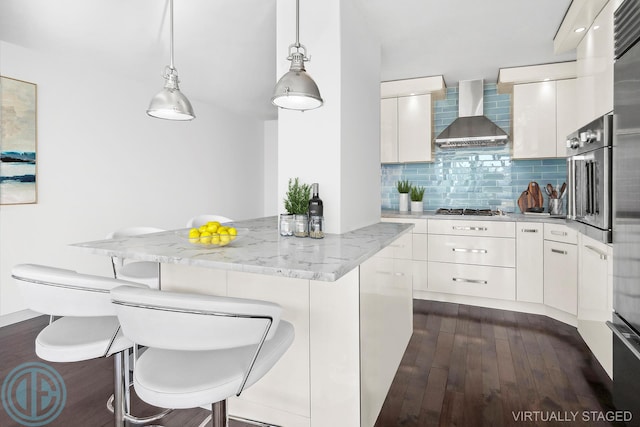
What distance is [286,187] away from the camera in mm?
2355

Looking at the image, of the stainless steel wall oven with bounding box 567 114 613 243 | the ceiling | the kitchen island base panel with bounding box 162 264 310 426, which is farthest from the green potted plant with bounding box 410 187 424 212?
the kitchen island base panel with bounding box 162 264 310 426

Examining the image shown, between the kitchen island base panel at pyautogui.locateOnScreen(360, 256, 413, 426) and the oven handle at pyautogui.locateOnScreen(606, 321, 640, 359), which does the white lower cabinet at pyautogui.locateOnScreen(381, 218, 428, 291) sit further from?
the oven handle at pyautogui.locateOnScreen(606, 321, 640, 359)

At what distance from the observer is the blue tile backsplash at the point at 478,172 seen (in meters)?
4.07

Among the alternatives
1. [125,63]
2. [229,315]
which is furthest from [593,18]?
[125,63]

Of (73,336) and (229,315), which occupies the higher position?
(229,315)

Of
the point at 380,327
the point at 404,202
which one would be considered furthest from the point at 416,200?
the point at 380,327

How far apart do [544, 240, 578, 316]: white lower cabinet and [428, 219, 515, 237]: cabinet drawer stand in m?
0.35

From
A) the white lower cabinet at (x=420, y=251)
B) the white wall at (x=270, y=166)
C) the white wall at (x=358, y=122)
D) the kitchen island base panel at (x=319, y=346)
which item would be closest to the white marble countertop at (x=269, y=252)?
the kitchen island base panel at (x=319, y=346)

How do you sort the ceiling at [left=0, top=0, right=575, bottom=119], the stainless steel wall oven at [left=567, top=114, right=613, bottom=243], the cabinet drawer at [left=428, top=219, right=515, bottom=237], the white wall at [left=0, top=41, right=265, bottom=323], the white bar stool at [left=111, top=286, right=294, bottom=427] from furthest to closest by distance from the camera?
the cabinet drawer at [left=428, top=219, right=515, bottom=237]
the white wall at [left=0, top=41, right=265, bottom=323]
the ceiling at [left=0, top=0, right=575, bottom=119]
the stainless steel wall oven at [left=567, top=114, right=613, bottom=243]
the white bar stool at [left=111, top=286, right=294, bottom=427]

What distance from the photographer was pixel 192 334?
1.00 metres

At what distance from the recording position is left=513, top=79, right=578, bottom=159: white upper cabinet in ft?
11.8

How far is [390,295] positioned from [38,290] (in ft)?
5.29

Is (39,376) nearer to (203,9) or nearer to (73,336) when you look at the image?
(73,336)

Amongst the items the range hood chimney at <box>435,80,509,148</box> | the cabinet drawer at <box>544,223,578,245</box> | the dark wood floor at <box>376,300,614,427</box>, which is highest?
the range hood chimney at <box>435,80,509,148</box>
